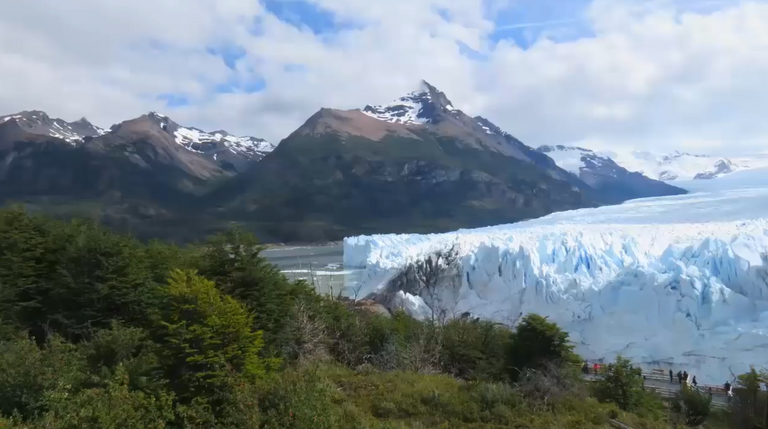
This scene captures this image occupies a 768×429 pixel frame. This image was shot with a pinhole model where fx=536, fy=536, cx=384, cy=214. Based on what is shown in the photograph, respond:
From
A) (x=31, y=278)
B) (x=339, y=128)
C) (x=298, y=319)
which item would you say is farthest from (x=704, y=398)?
(x=339, y=128)

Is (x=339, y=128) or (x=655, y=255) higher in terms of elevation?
(x=339, y=128)

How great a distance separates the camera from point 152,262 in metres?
14.2

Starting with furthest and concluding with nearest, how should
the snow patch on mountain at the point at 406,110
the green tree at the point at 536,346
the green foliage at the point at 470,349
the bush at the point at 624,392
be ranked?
the snow patch on mountain at the point at 406,110, the green foliage at the point at 470,349, the green tree at the point at 536,346, the bush at the point at 624,392

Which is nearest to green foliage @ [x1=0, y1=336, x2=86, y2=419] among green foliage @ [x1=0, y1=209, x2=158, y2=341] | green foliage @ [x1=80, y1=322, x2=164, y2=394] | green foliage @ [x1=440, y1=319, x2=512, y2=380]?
green foliage @ [x1=80, y1=322, x2=164, y2=394]

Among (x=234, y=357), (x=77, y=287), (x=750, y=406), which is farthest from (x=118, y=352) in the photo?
(x=750, y=406)

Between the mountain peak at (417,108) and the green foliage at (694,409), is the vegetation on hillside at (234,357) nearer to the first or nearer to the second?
the green foliage at (694,409)

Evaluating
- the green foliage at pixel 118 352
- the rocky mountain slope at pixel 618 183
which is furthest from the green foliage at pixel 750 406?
Result: the rocky mountain slope at pixel 618 183

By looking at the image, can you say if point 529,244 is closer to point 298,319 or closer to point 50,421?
point 298,319

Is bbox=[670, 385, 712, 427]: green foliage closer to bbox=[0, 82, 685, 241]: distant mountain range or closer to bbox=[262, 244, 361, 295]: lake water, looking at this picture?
bbox=[262, 244, 361, 295]: lake water

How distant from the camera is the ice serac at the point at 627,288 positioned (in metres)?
19.0

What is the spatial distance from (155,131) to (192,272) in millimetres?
167067

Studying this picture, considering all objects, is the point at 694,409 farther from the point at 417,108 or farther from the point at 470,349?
the point at 417,108

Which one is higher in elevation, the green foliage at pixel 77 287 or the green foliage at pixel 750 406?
the green foliage at pixel 77 287

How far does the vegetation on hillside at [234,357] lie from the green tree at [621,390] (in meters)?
0.03
